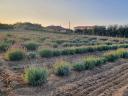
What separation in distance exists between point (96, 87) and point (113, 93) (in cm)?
122

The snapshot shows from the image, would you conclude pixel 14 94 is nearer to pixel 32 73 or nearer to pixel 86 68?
pixel 32 73

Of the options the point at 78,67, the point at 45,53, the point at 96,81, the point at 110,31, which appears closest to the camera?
the point at 96,81

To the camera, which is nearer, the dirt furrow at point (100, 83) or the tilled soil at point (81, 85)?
the tilled soil at point (81, 85)

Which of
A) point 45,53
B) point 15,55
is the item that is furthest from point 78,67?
point 45,53

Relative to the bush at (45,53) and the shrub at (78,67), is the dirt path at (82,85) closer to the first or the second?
the shrub at (78,67)

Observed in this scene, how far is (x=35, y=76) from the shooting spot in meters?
13.5

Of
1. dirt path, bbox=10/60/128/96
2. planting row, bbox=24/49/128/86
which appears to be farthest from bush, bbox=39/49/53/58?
dirt path, bbox=10/60/128/96

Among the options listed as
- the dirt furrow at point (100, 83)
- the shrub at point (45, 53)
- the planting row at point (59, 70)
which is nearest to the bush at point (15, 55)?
the shrub at point (45, 53)

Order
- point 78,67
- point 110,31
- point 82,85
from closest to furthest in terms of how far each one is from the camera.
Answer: point 82,85 < point 78,67 < point 110,31

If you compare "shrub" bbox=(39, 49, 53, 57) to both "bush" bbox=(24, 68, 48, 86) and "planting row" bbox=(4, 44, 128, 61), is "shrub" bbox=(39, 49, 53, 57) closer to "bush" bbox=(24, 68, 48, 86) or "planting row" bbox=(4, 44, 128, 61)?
"planting row" bbox=(4, 44, 128, 61)

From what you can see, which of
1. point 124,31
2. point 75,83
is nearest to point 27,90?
point 75,83

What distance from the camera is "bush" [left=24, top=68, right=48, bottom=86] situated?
13414mm

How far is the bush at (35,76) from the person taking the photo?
13414mm

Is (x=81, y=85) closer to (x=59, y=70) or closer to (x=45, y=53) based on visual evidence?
(x=59, y=70)
